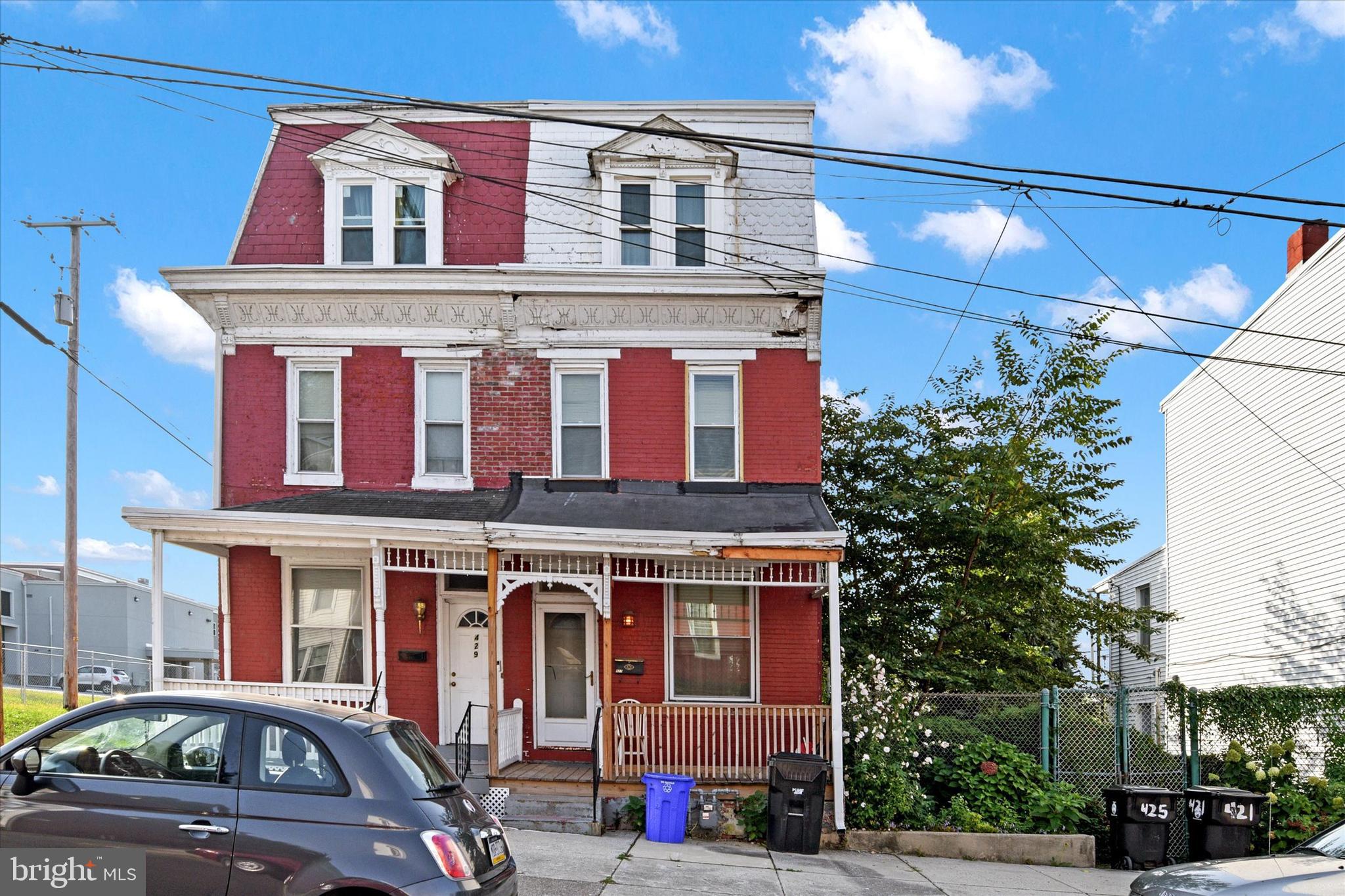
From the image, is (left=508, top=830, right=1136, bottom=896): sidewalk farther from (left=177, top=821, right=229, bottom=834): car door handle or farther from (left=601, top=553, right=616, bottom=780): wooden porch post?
(left=177, top=821, right=229, bottom=834): car door handle

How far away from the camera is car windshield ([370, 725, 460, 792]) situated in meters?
5.97

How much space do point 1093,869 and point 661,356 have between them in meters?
8.41

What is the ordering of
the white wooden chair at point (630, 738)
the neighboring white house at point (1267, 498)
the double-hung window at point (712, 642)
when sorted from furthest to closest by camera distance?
the neighboring white house at point (1267, 498), the double-hung window at point (712, 642), the white wooden chair at point (630, 738)

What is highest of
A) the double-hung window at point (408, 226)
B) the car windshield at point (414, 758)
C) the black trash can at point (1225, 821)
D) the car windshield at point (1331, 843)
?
the double-hung window at point (408, 226)

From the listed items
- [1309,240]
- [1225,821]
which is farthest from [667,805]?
[1309,240]

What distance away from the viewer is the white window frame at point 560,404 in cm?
1474

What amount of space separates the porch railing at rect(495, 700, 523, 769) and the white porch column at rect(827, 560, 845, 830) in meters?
3.99

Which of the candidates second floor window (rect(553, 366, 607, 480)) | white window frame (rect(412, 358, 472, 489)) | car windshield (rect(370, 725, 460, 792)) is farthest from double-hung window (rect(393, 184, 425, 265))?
car windshield (rect(370, 725, 460, 792))

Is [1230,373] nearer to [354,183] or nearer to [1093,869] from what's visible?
[1093,869]

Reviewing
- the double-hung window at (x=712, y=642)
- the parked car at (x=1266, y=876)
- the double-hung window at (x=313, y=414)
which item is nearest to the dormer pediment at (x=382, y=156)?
the double-hung window at (x=313, y=414)

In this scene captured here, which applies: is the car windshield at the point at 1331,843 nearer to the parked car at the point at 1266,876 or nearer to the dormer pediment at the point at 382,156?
the parked car at the point at 1266,876

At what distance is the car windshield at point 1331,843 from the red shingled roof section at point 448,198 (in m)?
11.6

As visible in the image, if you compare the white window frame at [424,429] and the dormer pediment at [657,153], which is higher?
the dormer pediment at [657,153]

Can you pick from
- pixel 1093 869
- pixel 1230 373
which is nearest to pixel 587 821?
pixel 1093 869
